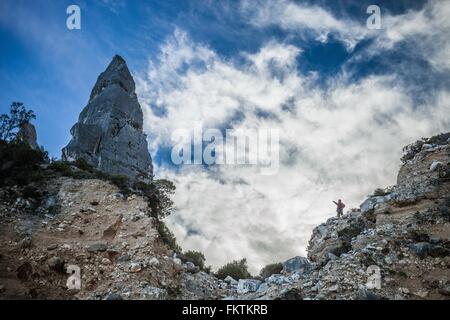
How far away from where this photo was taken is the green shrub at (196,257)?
2258cm

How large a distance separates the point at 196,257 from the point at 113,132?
2195 cm

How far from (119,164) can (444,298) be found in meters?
32.9

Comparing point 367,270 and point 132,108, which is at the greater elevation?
point 132,108

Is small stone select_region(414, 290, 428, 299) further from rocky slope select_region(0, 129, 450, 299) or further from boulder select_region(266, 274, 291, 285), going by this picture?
boulder select_region(266, 274, 291, 285)

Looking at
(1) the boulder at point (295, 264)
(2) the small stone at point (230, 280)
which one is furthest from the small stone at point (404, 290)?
(2) the small stone at point (230, 280)

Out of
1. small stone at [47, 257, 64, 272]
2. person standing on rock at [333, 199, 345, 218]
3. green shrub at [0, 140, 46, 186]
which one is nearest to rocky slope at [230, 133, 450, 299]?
person standing on rock at [333, 199, 345, 218]

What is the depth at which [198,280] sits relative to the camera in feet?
62.7

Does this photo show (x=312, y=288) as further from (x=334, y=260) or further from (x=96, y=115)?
(x=96, y=115)

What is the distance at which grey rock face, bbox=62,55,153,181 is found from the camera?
123 feet

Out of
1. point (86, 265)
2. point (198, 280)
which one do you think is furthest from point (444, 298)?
point (86, 265)

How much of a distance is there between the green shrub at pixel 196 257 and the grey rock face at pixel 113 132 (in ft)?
53.5

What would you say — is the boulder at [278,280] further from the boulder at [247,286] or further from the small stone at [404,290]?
the small stone at [404,290]

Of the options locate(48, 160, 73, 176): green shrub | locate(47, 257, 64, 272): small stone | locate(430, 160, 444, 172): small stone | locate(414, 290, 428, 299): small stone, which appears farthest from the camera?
locate(48, 160, 73, 176): green shrub

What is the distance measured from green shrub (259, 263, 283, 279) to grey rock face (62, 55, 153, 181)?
65.8ft
